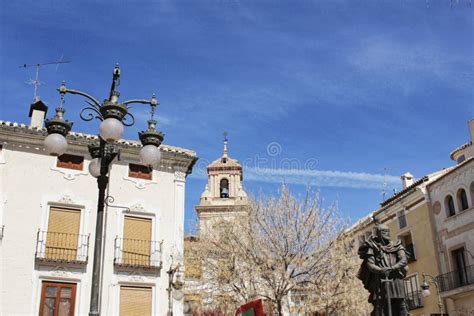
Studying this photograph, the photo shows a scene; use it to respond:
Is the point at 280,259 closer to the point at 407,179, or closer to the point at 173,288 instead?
the point at 173,288

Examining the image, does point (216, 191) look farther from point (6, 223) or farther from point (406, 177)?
point (6, 223)

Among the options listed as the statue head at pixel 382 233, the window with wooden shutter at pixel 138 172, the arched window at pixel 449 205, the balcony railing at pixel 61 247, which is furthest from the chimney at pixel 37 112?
the arched window at pixel 449 205

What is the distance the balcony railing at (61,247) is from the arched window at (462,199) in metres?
16.1

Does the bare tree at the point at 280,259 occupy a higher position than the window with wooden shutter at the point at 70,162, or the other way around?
the window with wooden shutter at the point at 70,162

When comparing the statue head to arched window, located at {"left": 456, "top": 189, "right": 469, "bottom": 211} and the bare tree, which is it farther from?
arched window, located at {"left": 456, "top": 189, "right": 469, "bottom": 211}

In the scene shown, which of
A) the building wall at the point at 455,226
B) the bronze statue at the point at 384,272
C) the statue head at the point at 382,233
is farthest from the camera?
the building wall at the point at 455,226

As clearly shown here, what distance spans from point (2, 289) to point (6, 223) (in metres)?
2.18

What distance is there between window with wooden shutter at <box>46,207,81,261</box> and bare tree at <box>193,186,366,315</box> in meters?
5.08

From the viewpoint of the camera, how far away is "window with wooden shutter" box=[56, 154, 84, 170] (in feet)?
62.9

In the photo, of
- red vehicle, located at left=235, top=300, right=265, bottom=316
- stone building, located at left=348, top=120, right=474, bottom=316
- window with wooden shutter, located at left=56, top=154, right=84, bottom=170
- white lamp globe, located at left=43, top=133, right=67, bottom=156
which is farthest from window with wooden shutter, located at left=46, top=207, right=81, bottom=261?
stone building, located at left=348, top=120, right=474, bottom=316

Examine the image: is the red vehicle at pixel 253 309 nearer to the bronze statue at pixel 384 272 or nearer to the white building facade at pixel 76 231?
the bronze statue at pixel 384 272

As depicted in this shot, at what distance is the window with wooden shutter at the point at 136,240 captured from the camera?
18.6 meters

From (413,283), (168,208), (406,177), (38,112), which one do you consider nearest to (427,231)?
(413,283)

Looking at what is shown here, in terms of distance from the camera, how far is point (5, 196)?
17.8m
